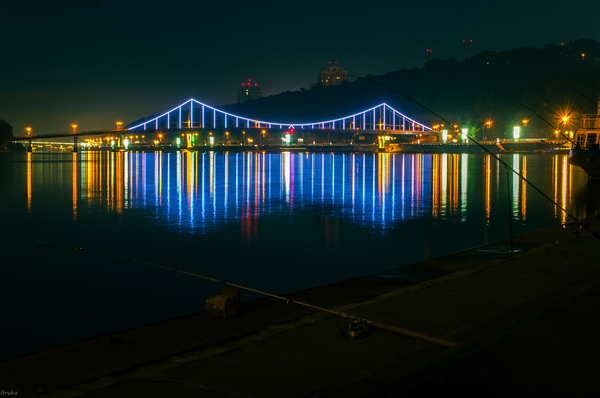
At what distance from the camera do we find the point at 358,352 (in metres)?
5.30

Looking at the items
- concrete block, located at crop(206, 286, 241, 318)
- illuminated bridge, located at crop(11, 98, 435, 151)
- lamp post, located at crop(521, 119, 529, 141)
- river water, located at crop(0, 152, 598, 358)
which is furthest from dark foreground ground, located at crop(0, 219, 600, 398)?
illuminated bridge, located at crop(11, 98, 435, 151)

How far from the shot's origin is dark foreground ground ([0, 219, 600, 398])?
439 cm

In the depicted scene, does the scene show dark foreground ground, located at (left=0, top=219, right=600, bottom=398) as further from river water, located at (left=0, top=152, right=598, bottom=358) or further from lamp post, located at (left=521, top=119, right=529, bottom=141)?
lamp post, located at (left=521, top=119, right=529, bottom=141)

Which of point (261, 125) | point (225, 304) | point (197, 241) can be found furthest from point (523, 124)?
point (225, 304)

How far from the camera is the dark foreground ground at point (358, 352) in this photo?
173 inches

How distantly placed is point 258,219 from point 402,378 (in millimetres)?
12433

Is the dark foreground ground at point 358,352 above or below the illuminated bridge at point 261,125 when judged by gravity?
below

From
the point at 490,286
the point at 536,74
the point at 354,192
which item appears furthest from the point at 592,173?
the point at 536,74

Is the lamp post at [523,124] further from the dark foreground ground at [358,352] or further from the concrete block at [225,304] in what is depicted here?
the concrete block at [225,304]

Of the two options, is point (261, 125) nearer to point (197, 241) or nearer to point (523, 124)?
point (523, 124)

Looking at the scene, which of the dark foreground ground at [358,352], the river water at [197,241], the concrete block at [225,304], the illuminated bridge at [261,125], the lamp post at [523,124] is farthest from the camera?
the illuminated bridge at [261,125]

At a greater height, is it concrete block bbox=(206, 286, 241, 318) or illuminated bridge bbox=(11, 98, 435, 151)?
illuminated bridge bbox=(11, 98, 435, 151)

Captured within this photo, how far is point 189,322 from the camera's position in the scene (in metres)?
6.28

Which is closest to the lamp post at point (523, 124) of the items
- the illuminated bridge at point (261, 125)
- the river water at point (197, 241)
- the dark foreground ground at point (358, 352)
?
the illuminated bridge at point (261, 125)
